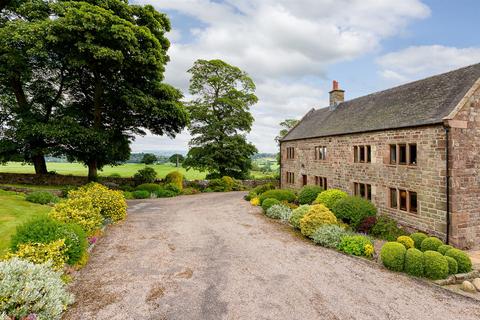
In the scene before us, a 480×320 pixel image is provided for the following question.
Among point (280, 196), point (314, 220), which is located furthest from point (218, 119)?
point (314, 220)

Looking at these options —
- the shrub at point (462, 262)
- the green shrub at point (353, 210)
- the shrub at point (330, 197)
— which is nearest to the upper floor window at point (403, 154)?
the green shrub at point (353, 210)

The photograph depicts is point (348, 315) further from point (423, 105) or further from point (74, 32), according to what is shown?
point (74, 32)

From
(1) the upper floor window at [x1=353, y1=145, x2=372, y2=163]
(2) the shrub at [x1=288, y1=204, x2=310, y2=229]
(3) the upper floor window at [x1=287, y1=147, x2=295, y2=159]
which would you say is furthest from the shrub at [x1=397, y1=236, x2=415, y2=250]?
(3) the upper floor window at [x1=287, y1=147, x2=295, y2=159]

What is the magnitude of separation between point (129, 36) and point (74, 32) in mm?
4235

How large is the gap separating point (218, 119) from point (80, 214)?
27.2 metres

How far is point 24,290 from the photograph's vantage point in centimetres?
549

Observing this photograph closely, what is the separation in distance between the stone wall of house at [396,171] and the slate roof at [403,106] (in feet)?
2.16

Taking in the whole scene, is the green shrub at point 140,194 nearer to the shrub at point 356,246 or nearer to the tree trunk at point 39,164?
the tree trunk at point 39,164

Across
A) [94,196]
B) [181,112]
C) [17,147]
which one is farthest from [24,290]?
[17,147]

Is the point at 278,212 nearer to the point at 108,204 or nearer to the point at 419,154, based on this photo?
the point at 419,154

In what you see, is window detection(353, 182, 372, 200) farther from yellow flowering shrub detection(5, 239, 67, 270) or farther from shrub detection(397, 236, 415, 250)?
yellow flowering shrub detection(5, 239, 67, 270)

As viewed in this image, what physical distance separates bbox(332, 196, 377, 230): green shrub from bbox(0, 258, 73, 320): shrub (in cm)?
1519

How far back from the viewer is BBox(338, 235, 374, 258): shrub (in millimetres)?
11406

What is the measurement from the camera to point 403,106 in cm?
1762
